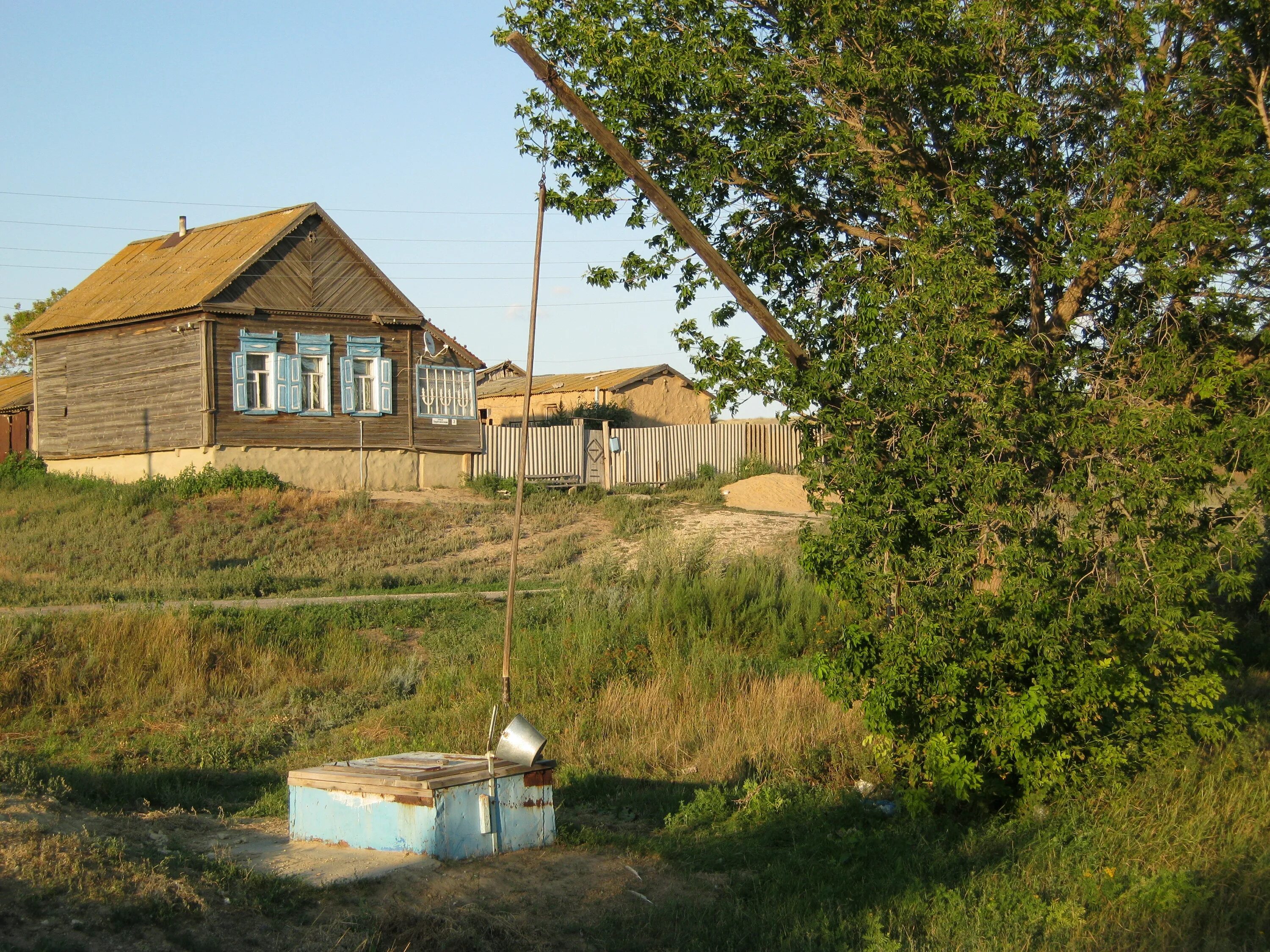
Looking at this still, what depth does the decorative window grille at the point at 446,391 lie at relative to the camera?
98.0ft

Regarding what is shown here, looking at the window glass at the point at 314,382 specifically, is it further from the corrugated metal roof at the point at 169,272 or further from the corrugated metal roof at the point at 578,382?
the corrugated metal roof at the point at 578,382

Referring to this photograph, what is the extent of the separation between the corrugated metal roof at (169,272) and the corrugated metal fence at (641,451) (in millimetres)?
7640

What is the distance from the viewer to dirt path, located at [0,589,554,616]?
14312 mm

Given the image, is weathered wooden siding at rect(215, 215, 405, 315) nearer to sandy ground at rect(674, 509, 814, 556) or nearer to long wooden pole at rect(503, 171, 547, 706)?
sandy ground at rect(674, 509, 814, 556)

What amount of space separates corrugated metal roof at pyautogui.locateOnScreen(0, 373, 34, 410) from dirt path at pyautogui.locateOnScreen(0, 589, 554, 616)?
17.4 metres

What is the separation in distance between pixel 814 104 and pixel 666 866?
22.5 ft

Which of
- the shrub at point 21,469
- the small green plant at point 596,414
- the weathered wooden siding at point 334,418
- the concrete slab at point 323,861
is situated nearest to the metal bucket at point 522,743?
the concrete slab at point 323,861

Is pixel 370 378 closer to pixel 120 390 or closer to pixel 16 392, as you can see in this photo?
pixel 120 390

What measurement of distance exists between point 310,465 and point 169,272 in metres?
6.61

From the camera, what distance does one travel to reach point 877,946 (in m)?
6.03

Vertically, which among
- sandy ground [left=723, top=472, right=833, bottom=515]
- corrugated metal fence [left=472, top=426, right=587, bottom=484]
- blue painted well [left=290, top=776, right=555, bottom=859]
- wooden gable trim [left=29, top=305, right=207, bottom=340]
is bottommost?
blue painted well [left=290, top=776, right=555, bottom=859]

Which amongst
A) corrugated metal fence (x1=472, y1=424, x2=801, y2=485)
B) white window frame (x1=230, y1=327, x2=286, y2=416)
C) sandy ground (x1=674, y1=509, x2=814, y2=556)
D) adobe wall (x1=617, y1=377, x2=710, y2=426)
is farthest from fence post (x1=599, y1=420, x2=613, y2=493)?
adobe wall (x1=617, y1=377, x2=710, y2=426)

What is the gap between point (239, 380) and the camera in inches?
1051

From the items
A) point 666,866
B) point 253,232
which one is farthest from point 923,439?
point 253,232
